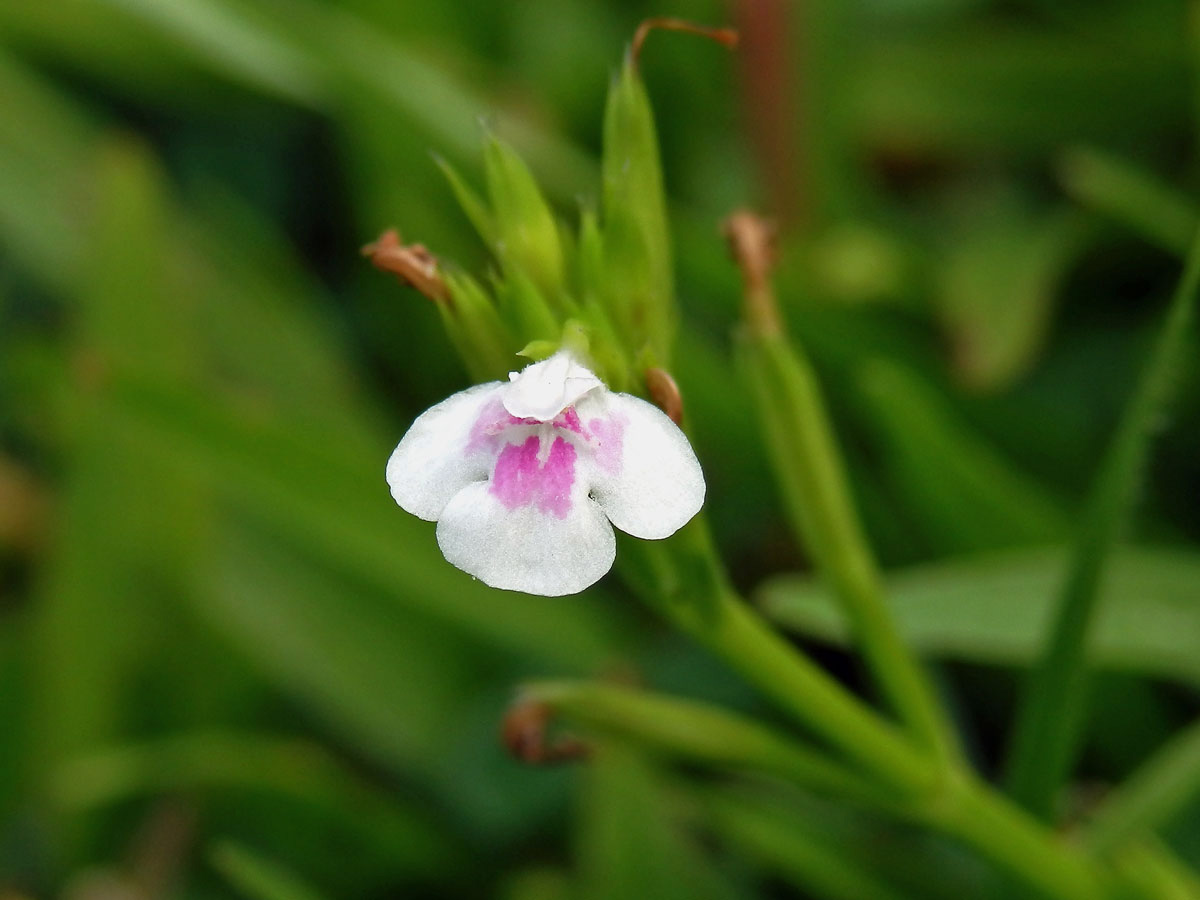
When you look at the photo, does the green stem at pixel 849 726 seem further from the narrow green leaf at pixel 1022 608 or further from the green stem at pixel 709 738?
the narrow green leaf at pixel 1022 608

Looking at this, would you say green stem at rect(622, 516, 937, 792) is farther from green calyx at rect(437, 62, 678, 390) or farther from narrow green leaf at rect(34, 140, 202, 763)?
narrow green leaf at rect(34, 140, 202, 763)

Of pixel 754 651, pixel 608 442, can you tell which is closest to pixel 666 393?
pixel 608 442

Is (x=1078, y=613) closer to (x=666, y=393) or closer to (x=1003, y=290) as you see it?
(x=666, y=393)

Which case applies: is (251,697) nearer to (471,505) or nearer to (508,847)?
(508,847)

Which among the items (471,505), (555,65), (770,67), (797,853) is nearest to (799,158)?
(770,67)

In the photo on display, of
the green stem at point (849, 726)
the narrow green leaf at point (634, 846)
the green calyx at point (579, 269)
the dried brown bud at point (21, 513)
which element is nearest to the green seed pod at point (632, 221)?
the green calyx at point (579, 269)

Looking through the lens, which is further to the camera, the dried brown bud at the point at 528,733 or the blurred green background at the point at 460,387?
the blurred green background at the point at 460,387

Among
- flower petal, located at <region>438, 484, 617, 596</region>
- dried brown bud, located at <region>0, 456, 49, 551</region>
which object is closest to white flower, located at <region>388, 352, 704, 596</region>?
flower petal, located at <region>438, 484, 617, 596</region>
